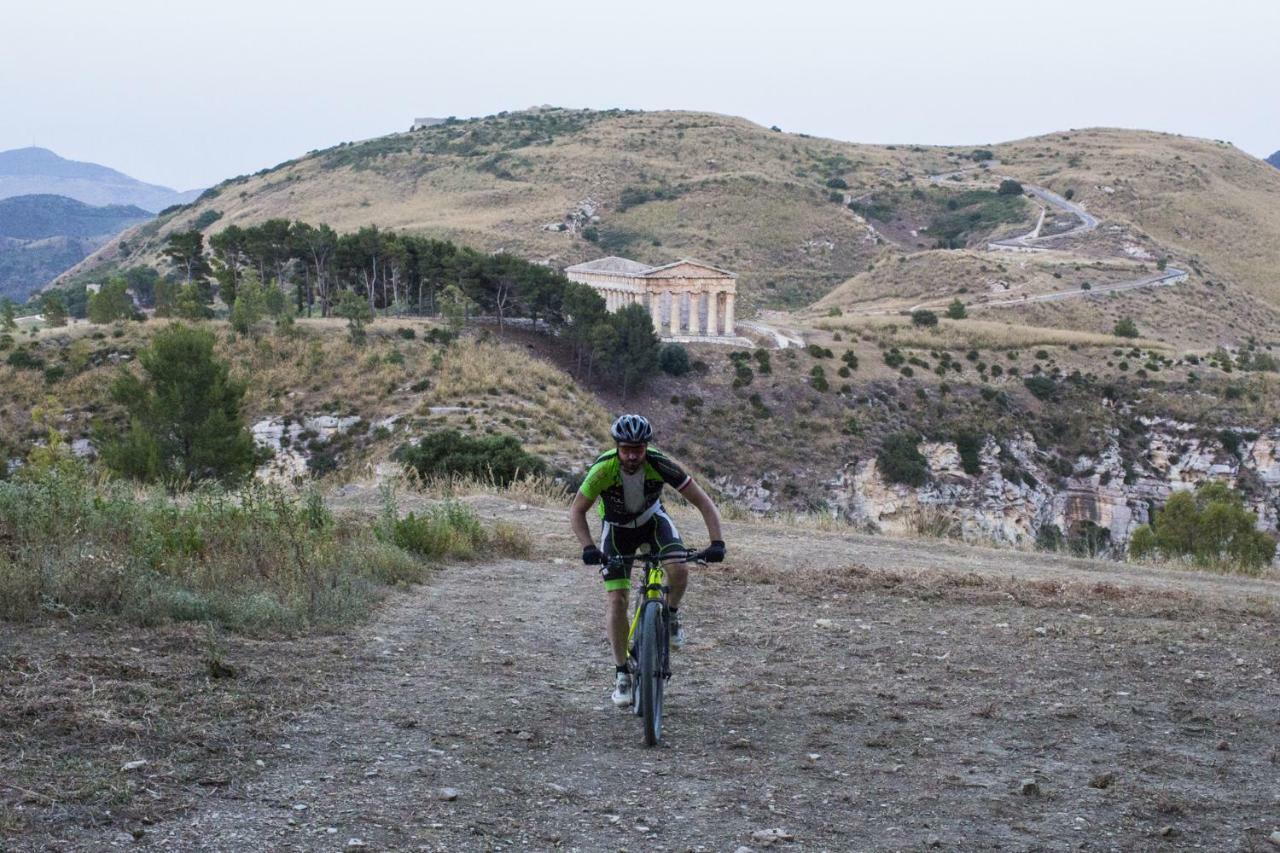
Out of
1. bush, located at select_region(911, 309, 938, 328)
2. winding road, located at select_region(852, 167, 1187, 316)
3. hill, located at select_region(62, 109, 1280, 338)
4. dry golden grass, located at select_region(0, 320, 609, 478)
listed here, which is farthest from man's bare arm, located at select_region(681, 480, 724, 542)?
hill, located at select_region(62, 109, 1280, 338)

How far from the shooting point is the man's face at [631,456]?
5648 mm

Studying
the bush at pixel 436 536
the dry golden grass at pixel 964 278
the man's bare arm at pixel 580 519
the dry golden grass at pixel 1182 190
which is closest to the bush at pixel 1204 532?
the bush at pixel 436 536

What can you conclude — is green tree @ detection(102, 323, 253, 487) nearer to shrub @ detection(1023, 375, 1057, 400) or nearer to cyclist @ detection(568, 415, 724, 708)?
cyclist @ detection(568, 415, 724, 708)

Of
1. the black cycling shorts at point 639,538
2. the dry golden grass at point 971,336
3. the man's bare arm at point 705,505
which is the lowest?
the black cycling shorts at point 639,538

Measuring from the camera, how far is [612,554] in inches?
231

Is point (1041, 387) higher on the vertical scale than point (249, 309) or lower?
lower

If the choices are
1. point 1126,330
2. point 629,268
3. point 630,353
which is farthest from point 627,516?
point 1126,330

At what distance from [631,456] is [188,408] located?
21.5 meters

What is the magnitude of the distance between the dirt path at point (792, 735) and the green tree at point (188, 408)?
1666cm

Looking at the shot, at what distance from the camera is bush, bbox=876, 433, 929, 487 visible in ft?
153

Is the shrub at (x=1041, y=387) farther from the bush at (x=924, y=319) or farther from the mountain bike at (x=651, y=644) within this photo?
the mountain bike at (x=651, y=644)

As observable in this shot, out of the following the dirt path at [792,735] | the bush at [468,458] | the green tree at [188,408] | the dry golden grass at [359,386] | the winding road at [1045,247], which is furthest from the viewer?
the winding road at [1045,247]

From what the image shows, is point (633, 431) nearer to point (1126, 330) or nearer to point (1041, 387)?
point (1041, 387)

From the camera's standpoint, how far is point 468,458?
19422 mm
